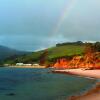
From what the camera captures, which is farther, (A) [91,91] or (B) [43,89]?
(B) [43,89]

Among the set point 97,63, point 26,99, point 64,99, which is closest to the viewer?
point 64,99

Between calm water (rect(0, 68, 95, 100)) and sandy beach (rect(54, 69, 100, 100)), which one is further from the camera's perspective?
calm water (rect(0, 68, 95, 100))

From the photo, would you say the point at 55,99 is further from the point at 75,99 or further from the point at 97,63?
the point at 97,63

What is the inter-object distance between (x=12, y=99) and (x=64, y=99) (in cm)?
880

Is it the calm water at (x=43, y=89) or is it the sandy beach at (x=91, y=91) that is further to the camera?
the calm water at (x=43, y=89)

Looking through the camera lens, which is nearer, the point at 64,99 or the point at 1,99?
the point at 64,99

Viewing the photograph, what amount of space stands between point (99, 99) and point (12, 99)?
15085 mm

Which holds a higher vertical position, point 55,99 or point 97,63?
point 97,63

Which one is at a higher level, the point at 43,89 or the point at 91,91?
the point at 43,89

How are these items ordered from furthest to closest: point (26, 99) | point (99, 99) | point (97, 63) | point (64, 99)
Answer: point (97, 63) → point (26, 99) → point (64, 99) → point (99, 99)

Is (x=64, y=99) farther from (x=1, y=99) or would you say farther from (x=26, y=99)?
(x=1, y=99)

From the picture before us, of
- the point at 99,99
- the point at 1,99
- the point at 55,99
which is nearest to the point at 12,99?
the point at 1,99

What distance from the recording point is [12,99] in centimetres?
4675

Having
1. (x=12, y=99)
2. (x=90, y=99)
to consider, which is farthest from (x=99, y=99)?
(x=12, y=99)
